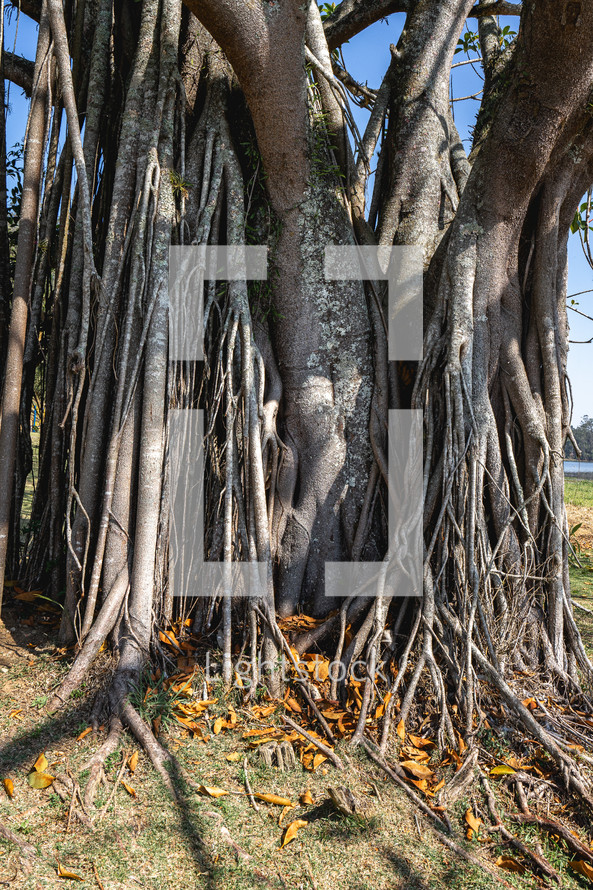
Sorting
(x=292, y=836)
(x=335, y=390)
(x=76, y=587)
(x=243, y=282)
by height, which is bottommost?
(x=292, y=836)

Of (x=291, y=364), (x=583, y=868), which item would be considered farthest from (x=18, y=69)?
(x=583, y=868)

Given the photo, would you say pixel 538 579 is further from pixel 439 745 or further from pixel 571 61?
pixel 571 61

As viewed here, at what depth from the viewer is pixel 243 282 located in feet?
9.78

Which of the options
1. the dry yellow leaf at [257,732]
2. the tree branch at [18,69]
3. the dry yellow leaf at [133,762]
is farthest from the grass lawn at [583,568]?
the tree branch at [18,69]

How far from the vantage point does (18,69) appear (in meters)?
3.94

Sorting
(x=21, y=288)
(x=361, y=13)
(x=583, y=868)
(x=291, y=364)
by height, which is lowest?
(x=583, y=868)

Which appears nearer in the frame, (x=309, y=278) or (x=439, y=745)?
(x=439, y=745)

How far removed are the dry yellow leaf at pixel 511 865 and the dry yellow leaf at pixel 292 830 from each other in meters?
0.62

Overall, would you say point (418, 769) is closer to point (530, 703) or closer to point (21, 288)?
point (530, 703)

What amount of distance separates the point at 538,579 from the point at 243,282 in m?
1.97

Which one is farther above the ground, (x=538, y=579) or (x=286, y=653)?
(x=538, y=579)

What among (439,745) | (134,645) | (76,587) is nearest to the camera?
(439,745)

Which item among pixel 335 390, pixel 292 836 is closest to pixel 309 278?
pixel 335 390

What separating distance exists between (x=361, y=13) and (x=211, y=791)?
4.86m
